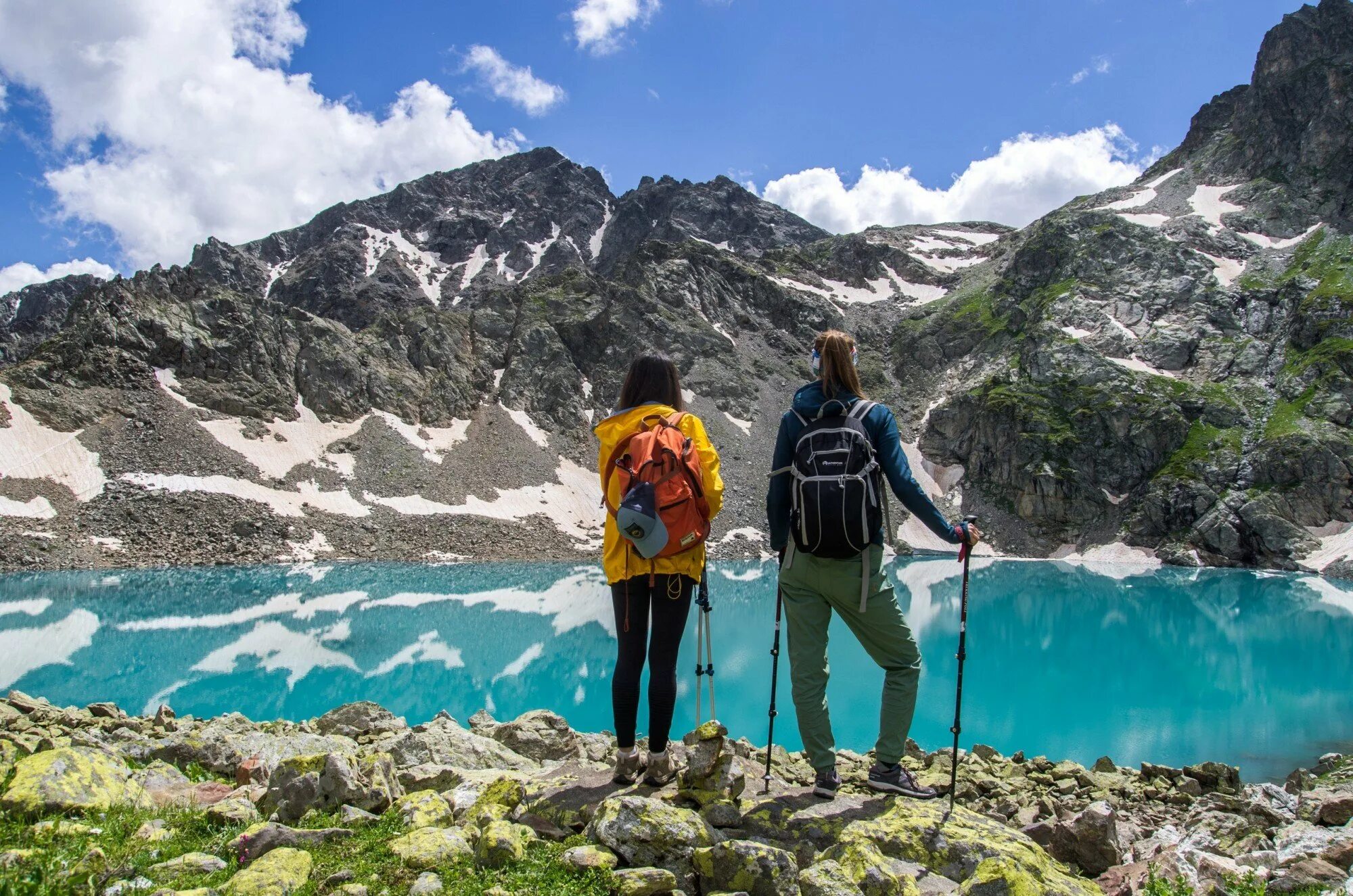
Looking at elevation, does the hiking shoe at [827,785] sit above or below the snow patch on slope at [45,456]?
below

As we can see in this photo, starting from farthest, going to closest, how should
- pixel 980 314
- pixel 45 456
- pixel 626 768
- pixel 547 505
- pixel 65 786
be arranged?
pixel 980 314
pixel 547 505
pixel 45 456
pixel 626 768
pixel 65 786

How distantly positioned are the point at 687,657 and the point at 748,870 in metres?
22.3

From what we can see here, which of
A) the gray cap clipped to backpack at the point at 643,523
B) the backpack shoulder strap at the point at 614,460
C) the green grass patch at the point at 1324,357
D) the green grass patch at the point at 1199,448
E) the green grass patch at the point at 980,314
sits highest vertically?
the green grass patch at the point at 980,314

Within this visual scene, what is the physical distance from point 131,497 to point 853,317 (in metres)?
91.0

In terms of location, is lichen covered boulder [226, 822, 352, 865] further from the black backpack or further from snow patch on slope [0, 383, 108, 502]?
snow patch on slope [0, 383, 108, 502]

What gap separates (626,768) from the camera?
16.2 ft

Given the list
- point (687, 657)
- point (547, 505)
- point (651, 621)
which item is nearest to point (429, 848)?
point (651, 621)

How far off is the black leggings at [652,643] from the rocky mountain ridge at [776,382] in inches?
2074

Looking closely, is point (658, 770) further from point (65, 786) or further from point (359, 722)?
point (359, 722)

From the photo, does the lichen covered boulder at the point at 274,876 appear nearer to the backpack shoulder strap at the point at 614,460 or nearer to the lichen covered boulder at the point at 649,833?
the lichen covered boulder at the point at 649,833

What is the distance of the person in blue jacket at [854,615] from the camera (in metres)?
4.98

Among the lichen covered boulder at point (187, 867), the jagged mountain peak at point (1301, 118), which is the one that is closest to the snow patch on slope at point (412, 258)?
the jagged mountain peak at point (1301, 118)

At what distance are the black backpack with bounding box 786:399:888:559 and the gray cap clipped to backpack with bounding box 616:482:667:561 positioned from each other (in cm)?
104

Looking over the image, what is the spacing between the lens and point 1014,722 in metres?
17.6
